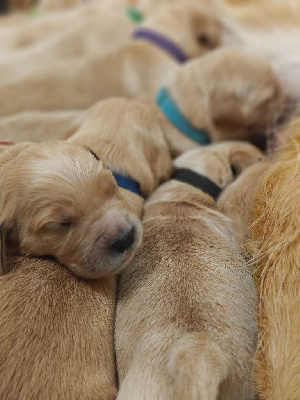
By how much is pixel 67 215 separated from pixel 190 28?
6.11ft

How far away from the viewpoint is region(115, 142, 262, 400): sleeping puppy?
0.86m

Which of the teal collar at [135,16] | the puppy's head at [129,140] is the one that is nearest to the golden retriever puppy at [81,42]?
the teal collar at [135,16]

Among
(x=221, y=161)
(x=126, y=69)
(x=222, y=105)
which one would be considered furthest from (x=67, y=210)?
(x=126, y=69)

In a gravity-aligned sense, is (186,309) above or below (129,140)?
below

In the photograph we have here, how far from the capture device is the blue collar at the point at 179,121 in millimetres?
1831

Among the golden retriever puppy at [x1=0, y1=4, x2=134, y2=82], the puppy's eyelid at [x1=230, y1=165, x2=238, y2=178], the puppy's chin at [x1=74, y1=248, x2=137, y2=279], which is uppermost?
the golden retriever puppy at [x1=0, y1=4, x2=134, y2=82]

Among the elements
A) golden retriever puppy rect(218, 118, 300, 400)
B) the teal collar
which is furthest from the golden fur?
the teal collar

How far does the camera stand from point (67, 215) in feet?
3.43

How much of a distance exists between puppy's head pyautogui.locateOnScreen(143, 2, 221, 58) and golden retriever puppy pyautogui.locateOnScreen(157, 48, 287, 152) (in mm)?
669

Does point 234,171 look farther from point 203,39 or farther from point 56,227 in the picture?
point 203,39

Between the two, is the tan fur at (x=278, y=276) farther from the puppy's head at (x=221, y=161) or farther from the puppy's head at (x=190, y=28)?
the puppy's head at (x=190, y=28)

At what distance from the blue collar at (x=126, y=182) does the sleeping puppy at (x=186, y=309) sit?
0.07 m

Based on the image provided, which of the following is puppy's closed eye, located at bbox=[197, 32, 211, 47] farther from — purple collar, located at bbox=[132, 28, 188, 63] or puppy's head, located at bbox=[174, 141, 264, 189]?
puppy's head, located at bbox=[174, 141, 264, 189]

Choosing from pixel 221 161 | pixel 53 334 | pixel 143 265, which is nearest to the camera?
pixel 53 334
